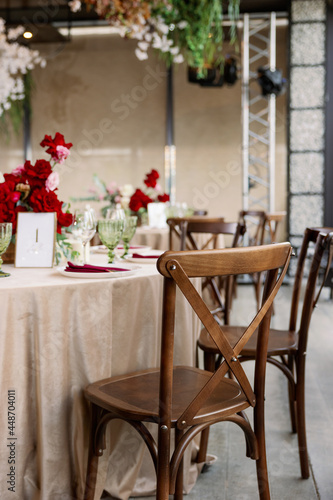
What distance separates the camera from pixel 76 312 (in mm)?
1638

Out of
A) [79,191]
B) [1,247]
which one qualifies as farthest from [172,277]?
[79,191]

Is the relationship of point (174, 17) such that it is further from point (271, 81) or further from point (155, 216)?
point (271, 81)

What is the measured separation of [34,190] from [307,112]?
5428 mm

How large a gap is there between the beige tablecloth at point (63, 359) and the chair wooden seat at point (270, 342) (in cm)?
31

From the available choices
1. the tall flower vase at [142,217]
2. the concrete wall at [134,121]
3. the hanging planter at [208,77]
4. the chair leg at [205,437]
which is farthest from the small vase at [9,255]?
the concrete wall at [134,121]

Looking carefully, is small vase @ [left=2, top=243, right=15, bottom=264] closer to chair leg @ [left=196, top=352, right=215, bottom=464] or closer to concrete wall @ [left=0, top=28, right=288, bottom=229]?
chair leg @ [left=196, top=352, right=215, bottom=464]

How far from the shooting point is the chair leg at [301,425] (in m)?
2.05

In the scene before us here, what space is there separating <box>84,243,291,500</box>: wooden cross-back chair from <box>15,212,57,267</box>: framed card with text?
0.56 metres

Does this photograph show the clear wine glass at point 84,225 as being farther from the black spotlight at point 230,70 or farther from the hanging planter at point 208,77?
the black spotlight at point 230,70

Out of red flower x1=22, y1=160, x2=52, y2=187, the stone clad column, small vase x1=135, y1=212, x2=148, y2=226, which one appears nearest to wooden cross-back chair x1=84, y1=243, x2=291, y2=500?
red flower x1=22, y1=160, x2=52, y2=187

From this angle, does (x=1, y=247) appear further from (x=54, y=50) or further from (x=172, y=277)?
(x=54, y=50)

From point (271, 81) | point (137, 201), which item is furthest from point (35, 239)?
point (271, 81)

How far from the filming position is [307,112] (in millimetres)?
6809

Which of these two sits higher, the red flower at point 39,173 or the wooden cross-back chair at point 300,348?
the red flower at point 39,173
